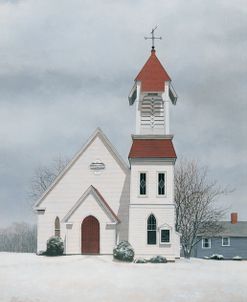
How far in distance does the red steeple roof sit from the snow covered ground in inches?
537

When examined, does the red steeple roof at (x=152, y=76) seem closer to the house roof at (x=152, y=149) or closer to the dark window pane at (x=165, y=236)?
the house roof at (x=152, y=149)

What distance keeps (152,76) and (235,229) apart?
36.4 metres

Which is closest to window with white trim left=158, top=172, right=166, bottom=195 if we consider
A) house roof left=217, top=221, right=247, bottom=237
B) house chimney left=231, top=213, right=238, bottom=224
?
house roof left=217, top=221, right=247, bottom=237

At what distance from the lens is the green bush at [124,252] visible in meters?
39.1

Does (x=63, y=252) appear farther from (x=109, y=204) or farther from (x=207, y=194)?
(x=207, y=194)

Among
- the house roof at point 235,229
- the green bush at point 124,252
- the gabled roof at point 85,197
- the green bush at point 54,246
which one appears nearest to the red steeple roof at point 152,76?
the gabled roof at point 85,197

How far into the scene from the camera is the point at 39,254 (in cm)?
4328

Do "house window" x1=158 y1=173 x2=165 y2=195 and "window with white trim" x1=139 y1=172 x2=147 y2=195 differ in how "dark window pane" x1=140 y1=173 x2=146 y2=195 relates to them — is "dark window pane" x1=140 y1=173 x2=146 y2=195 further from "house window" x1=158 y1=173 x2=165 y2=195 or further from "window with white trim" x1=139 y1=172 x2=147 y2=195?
"house window" x1=158 y1=173 x2=165 y2=195

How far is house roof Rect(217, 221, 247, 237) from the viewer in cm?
7394

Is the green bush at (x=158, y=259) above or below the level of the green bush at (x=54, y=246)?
below

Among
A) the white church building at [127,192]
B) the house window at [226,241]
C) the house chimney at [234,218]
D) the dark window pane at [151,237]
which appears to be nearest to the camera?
the dark window pane at [151,237]

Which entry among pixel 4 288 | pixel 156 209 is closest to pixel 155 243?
pixel 156 209

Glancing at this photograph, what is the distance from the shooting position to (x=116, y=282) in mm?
29234

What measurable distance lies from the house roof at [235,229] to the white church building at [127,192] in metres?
30.8
